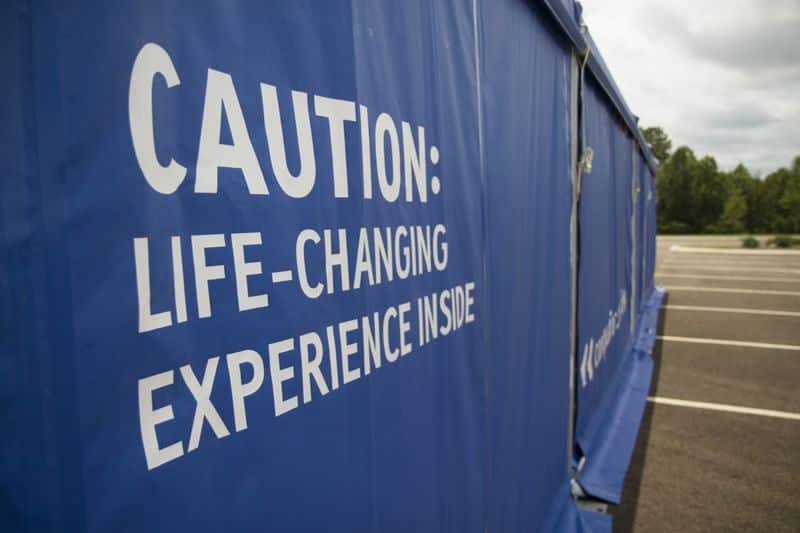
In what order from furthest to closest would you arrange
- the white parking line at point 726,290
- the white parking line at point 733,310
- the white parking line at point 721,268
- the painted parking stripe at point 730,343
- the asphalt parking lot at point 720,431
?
the white parking line at point 721,268 → the white parking line at point 726,290 → the white parking line at point 733,310 → the painted parking stripe at point 730,343 → the asphalt parking lot at point 720,431

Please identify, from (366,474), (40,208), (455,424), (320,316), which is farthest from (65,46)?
(455,424)

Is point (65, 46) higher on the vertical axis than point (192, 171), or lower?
higher

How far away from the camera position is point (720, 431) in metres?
3.88

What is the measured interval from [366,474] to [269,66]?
839mm

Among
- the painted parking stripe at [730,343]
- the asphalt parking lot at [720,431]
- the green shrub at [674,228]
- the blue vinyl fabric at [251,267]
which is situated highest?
the blue vinyl fabric at [251,267]

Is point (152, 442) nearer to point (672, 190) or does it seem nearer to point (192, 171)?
point (192, 171)

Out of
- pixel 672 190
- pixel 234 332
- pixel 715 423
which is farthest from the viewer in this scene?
pixel 672 190

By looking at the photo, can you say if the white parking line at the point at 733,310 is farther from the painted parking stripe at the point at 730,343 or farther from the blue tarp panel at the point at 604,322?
the blue tarp panel at the point at 604,322

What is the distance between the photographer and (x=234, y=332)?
2.59 feet

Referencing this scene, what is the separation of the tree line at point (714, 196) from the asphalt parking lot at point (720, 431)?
42.2m

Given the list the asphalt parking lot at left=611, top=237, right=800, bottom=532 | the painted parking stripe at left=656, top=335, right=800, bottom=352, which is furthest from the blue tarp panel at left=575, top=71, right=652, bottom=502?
the painted parking stripe at left=656, top=335, right=800, bottom=352

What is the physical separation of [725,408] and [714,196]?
5165 centimetres

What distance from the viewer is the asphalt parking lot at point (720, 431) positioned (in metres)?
2.83

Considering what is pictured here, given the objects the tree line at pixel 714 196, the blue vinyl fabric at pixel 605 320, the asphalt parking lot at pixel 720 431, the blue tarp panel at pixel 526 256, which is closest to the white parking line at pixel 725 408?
the asphalt parking lot at pixel 720 431
